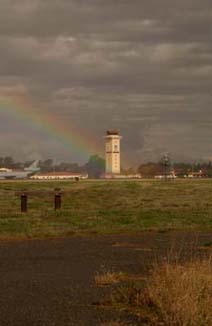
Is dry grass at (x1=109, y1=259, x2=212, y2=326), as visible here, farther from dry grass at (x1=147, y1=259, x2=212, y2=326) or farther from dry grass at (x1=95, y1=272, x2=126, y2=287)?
dry grass at (x1=95, y1=272, x2=126, y2=287)

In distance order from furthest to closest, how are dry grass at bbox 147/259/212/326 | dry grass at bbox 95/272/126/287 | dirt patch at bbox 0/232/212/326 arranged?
dry grass at bbox 95/272/126/287 → dirt patch at bbox 0/232/212/326 → dry grass at bbox 147/259/212/326

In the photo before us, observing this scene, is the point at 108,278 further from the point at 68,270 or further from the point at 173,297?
the point at 173,297

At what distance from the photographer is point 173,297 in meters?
7.32

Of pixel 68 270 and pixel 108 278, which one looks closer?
pixel 108 278

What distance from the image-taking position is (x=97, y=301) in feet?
27.3

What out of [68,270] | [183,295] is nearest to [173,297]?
[183,295]

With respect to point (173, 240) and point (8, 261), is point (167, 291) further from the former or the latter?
point (173, 240)

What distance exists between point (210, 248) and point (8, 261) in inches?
180

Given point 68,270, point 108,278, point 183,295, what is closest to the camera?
point 183,295

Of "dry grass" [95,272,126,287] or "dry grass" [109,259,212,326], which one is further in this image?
"dry grass" [95,272,126,287]

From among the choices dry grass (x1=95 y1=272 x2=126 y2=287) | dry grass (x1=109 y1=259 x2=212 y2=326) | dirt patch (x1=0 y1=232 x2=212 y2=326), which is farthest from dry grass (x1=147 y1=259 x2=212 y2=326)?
dry grass (x1=95 y1=272 x2=126 y2=287)

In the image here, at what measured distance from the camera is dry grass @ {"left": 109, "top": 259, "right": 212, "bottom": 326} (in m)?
6.88

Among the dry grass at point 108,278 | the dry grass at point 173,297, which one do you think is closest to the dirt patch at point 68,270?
the dry grass at point 108,278

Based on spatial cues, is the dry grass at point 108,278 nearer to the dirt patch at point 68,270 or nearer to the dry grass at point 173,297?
the dirt patch at point 68,270
